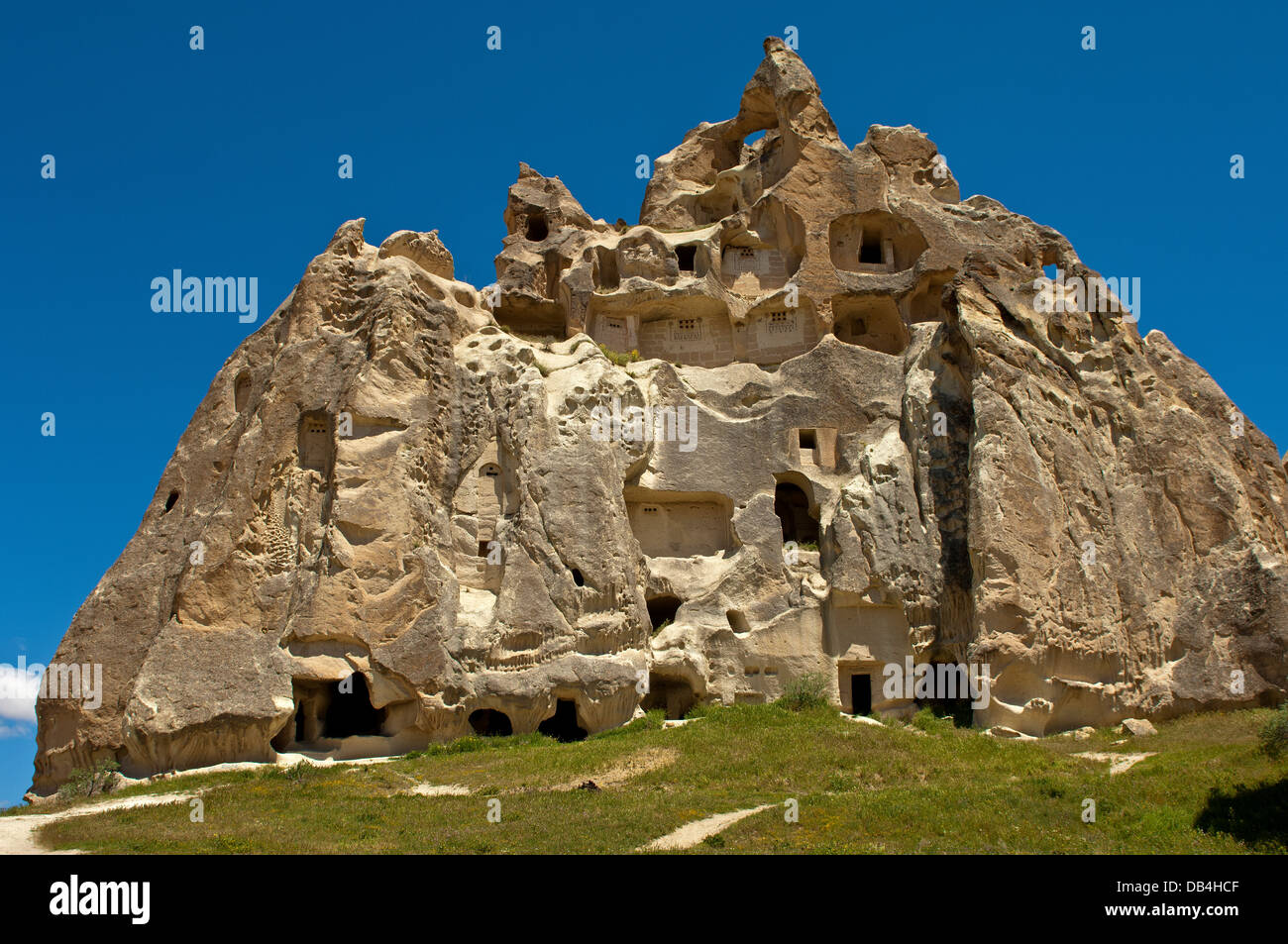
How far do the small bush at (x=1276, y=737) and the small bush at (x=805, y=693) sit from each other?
9.46 metres

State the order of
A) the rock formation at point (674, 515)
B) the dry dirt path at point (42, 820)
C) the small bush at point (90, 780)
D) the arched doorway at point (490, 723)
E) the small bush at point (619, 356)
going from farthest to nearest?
the small bush at point (619, 356), the arched doorway at point (490, 723), the rock formation at point (674, 515), the small bush at point (90, 780), the dry dirt path at point (42, 820)

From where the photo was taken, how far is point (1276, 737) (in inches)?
719

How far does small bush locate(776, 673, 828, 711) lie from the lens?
85.1 ft

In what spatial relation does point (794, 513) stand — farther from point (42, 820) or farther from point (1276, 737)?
point (42, 820)

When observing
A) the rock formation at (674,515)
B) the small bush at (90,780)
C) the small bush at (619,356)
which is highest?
the small bush at (619,356)

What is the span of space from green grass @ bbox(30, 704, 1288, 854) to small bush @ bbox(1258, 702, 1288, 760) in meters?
0.17

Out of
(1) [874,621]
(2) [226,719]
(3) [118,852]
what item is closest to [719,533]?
(1) [874,621]

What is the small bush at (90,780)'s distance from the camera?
21.7 meters

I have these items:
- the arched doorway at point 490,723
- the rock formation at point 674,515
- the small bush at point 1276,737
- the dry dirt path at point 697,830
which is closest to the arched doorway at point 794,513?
the rock formation at point 674,515

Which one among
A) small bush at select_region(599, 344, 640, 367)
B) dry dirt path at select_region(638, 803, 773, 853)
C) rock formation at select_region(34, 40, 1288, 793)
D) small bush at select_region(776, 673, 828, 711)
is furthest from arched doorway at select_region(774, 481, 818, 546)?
dry dirt path at select_region(638, 803, 773, 853)

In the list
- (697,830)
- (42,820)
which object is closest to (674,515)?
(697,830)

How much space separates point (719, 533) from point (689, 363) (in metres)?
6.26

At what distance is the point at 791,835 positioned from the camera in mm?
15219

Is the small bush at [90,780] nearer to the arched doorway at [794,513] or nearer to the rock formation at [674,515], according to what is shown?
the rock formation at [674,515]
